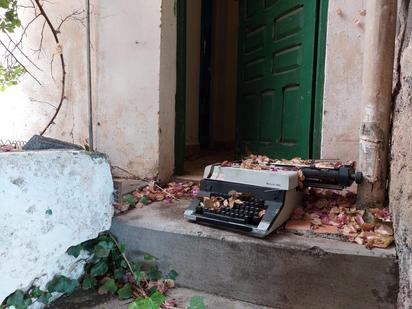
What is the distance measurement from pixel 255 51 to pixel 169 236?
1.65 metres

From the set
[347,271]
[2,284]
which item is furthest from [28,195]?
[347,271]

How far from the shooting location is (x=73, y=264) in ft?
4.41

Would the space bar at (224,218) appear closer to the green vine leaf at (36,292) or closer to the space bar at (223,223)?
the space bar at (223,223)

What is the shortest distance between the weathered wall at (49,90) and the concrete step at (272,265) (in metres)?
1.18

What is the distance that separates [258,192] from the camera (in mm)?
1333

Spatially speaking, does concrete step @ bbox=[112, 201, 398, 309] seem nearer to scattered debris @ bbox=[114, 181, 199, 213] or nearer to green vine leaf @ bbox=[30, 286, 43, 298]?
scattered debris @ bbox=[114, 181, 199, 213]

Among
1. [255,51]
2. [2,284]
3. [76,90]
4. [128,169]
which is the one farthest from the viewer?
[255,51]

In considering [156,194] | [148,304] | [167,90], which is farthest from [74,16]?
[148,304]

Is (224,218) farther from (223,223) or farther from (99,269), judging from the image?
(99,269)

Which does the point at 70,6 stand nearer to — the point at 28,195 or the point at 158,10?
the point at 158,10

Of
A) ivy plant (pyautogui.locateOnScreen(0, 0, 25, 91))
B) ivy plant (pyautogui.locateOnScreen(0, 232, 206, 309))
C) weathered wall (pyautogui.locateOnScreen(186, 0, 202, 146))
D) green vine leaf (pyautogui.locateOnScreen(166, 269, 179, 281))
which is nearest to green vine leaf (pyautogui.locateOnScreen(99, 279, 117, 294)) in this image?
ivy plant (pyautogui.locateOnScreen(0, 232, 206, 309))

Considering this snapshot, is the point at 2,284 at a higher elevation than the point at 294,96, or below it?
below

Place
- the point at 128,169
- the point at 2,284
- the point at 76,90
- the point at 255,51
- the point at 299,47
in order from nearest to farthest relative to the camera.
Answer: the point at 2,284, the point at 299,47, the point at 128,169, the point at 76,90, the point at 255,51

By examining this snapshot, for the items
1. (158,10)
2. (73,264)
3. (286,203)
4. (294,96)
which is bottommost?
(73,264)
